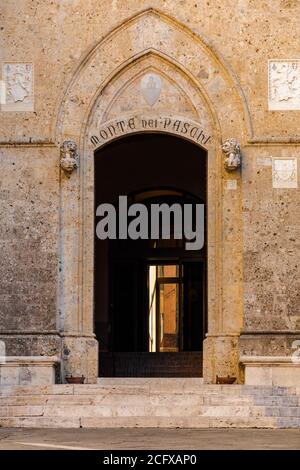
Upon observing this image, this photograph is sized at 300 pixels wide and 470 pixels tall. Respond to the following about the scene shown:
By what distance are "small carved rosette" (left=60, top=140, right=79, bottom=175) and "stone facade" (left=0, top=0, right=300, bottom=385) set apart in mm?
34

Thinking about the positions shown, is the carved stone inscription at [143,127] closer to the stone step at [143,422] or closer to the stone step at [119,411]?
the stone step at [119,411]

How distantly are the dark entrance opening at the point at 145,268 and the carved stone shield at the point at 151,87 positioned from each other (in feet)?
14.4

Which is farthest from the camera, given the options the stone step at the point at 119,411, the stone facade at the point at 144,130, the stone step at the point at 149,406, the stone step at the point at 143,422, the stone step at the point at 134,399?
the stone facade at the point at 144,130

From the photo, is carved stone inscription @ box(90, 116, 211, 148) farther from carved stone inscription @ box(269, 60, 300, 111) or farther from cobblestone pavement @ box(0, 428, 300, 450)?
cobblestone pavement @ box(0, 428, 300, 450)

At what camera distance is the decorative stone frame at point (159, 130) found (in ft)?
74.5

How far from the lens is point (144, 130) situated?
914 inches

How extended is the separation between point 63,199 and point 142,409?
4.25 metres

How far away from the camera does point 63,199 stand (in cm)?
2294

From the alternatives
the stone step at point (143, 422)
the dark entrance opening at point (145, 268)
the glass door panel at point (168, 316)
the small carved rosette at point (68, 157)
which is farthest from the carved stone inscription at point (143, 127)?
the glass door panel at point (168, 316)

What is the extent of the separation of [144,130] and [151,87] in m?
0.69

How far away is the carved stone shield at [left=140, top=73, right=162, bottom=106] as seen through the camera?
76.4ft
